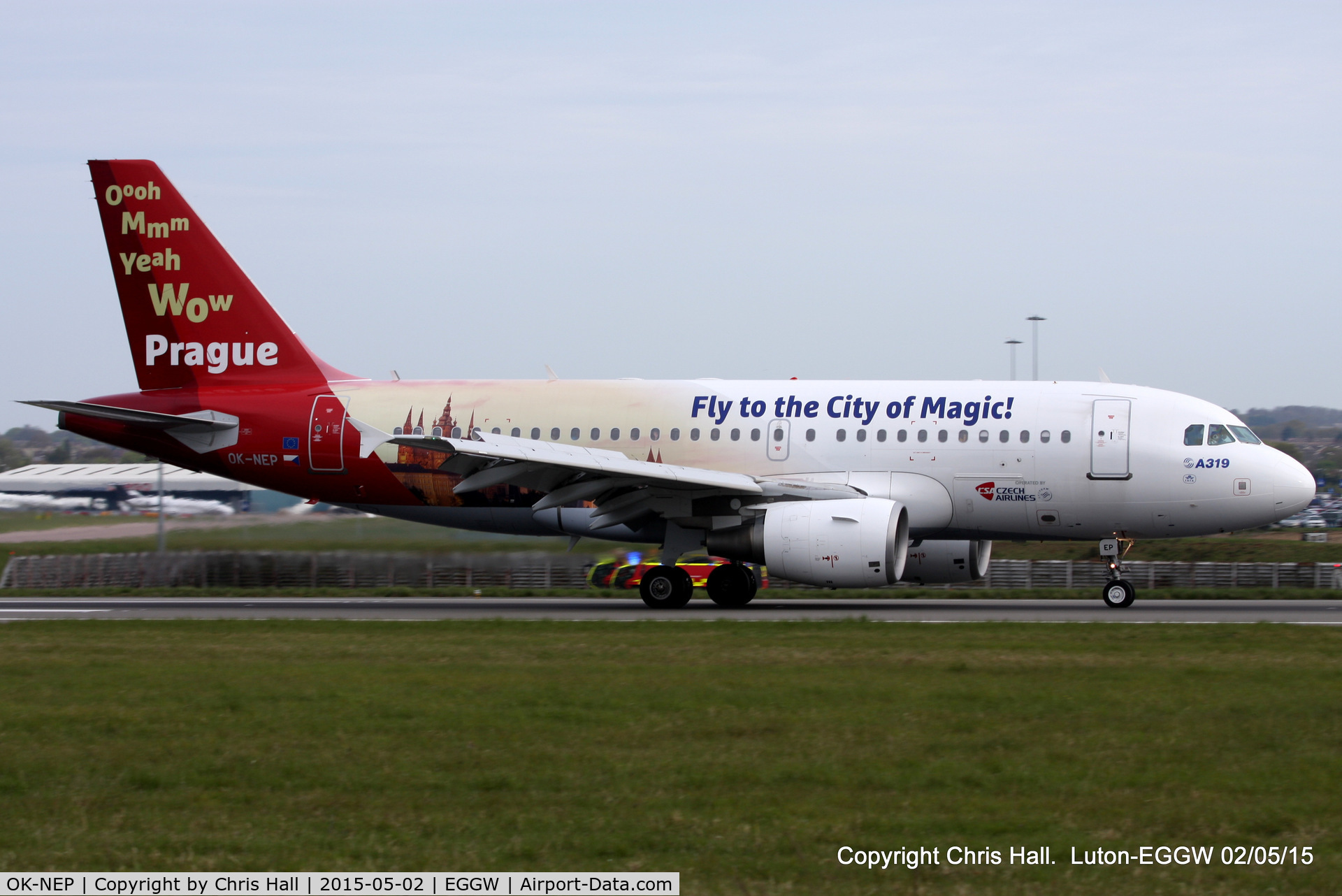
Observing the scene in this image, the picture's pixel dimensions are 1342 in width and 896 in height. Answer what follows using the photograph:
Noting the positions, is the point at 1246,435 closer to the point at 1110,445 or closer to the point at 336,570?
the point at 1110,445

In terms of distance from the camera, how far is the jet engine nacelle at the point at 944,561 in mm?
25391

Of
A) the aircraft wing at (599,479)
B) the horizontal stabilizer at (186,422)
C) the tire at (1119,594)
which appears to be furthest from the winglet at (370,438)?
the tire at (1119,594)

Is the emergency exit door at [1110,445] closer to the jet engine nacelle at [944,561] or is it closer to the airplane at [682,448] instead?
the airplane at [682,448]

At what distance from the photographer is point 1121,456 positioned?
23250 millimetres

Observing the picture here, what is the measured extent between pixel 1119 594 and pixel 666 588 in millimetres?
7698

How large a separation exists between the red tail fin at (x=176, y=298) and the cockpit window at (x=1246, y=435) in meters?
16.7

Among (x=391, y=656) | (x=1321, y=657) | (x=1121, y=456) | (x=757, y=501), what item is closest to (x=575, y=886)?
(x=391, y=656)

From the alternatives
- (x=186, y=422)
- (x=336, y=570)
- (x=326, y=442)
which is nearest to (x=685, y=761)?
(x=326, y=442)

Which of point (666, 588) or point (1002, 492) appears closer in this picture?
point (1002, 492)

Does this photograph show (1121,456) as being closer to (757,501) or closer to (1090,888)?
(757,501)

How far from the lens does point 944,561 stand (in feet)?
83.5

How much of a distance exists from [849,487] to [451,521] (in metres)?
7.65

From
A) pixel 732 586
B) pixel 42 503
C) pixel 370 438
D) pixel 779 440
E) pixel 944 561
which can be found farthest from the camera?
pixel 42 503

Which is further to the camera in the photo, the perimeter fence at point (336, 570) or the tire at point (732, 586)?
the perimeter fence at point (336, 570)
